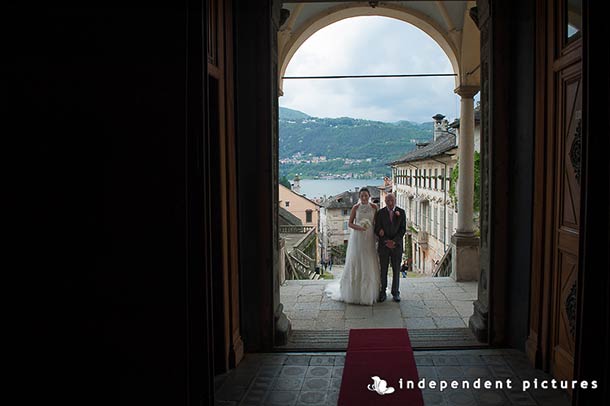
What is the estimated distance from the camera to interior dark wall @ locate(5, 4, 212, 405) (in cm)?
241

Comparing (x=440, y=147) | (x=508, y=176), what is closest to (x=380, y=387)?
(x=508, y=176)

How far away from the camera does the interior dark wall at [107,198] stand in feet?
7.91

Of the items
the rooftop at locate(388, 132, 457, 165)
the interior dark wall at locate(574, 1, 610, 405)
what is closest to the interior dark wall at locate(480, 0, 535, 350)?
the interior dark wall at locate(574, 1, 610, 405)

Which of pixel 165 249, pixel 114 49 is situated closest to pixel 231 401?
pixel 165 249

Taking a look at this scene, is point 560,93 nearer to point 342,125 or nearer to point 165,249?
point 165,249

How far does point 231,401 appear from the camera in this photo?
4.20 metres

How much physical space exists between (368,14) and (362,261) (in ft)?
17.3

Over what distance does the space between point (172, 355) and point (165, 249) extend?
0.52 m

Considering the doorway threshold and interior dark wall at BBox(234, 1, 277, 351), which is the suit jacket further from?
interior dark wall at BBox(234, 1, 277, 351)

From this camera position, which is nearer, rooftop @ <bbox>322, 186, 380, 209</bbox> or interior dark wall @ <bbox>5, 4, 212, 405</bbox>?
interior dark wall @ <bbox>5, 4, 212, 405</bbox>

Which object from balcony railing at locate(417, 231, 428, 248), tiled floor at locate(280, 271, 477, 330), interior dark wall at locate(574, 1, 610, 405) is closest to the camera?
interior dark wall at locate(574, 1, 610, 405)

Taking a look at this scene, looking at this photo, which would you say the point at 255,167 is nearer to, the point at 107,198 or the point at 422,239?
the point at 107,198

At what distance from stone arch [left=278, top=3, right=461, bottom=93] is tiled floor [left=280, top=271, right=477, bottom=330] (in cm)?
402

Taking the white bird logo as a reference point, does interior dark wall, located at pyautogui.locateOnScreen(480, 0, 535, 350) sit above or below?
above
